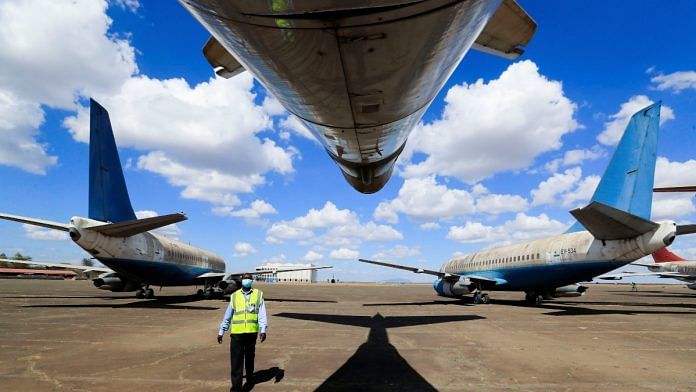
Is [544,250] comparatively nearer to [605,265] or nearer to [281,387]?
[605,265]

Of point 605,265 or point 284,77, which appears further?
point 605,265

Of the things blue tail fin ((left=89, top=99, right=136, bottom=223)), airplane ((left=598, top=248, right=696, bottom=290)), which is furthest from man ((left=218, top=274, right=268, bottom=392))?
airplane ((left=598, top=248, right=696, bottom=290))

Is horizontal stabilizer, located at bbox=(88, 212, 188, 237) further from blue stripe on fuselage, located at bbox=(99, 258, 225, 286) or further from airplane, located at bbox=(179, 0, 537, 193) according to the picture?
airplane, located at bbox=(179, 0, 537, 193)

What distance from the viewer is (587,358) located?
7.59m

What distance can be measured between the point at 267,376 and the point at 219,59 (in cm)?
488

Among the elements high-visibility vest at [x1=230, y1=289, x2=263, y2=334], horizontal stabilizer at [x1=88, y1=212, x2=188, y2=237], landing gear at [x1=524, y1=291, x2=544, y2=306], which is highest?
horizontal stabilizer at [x1=88, y1=212, x2=188, y2=237]

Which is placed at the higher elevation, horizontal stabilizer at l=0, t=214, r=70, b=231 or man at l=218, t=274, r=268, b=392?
horizontal stabilizer at l=0, t=214, r=70, b=231

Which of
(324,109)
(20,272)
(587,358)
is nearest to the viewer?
(324,109)

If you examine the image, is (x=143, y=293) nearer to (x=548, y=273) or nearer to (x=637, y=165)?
(x=548, y=273)

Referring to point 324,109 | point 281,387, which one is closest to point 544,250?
point 281,387

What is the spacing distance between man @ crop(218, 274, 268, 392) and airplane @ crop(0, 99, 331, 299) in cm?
898

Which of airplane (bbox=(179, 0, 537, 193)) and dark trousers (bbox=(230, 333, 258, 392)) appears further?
dark trousers (bbox=(230, 333, 258, 392))

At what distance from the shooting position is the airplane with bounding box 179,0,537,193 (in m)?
1.58

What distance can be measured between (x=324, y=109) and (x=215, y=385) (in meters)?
4.87
